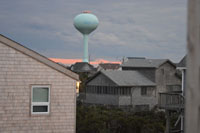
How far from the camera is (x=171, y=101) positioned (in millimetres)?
24219

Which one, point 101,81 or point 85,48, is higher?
point 85,48

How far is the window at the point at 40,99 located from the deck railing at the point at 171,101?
27.8ft

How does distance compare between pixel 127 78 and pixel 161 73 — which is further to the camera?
pixel 161 73

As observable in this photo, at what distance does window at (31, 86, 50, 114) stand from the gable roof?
37.4m

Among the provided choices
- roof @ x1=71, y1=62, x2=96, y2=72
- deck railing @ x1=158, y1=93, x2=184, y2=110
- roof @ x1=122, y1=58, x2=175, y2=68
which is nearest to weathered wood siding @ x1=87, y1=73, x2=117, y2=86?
roof @ x1=122, y1=58, x2=175, y2=68

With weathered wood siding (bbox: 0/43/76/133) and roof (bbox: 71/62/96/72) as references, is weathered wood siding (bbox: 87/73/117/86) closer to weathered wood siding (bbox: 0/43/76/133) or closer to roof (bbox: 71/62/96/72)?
roof (bbox: 71/62/96/72)

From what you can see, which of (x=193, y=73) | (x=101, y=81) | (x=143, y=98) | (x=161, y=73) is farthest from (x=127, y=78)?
(x=193, y=73)

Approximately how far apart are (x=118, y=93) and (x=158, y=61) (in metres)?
9.20

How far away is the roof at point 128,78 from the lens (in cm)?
5628

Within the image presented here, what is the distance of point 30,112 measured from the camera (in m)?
17.6

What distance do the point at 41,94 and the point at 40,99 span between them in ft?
0.72

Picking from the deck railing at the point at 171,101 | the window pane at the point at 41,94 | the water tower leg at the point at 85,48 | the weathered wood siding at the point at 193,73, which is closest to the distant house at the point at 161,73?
the deck railing at the point at 171,101

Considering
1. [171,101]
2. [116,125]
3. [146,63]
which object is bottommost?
[116,125]

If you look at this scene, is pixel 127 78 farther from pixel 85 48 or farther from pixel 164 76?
pixel 85 48
